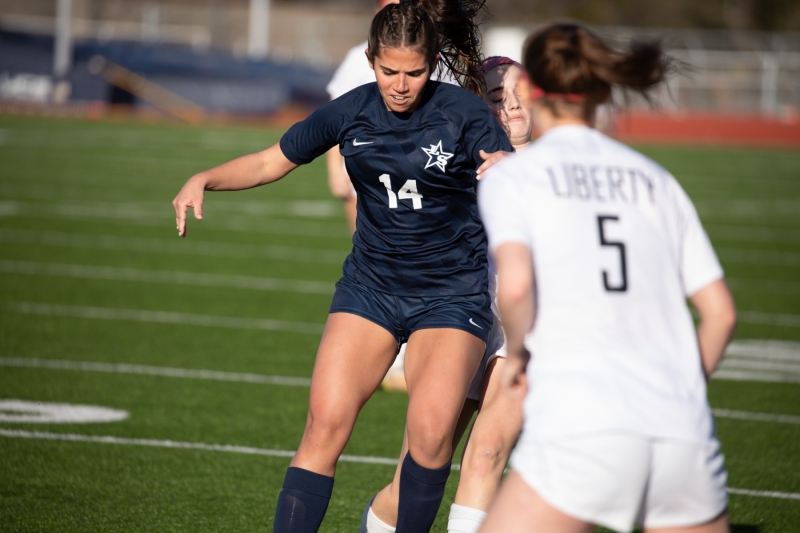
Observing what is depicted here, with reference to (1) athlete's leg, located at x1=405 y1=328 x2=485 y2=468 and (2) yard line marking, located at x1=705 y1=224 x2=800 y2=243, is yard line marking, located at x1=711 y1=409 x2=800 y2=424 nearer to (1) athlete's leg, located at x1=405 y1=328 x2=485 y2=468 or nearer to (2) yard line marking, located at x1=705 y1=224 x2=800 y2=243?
(1) athlete's leg, located at x1=405 y1=328 x2=485 y2=468

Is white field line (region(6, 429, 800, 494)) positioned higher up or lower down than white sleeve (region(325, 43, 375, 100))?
lower down

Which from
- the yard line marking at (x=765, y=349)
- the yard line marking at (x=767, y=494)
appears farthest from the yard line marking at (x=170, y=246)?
the yard line marking at (x=767, y=494)

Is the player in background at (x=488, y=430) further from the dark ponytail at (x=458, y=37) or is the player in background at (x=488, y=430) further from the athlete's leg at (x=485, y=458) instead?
the dark ponytail at (x=458, y=37)

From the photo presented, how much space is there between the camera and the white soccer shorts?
2.36 meters

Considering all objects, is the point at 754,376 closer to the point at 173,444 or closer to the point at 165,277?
the point at 173,444

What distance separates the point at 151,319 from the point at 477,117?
596 cm

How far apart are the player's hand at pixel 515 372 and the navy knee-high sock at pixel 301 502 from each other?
3.35 feet

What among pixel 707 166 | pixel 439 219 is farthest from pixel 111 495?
pixel 707 166

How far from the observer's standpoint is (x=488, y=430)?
376 centimetres

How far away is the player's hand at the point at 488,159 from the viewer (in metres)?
3.32

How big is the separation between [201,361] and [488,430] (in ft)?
14.0

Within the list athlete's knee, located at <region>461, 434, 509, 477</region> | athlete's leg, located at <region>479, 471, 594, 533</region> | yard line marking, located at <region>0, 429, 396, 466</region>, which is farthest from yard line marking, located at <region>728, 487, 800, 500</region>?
athlete's leg, located at <region>479, 471, 594, 533</region>

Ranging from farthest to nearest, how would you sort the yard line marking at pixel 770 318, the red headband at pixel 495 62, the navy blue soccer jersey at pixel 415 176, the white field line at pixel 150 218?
1. the white field line at pixel 150 218
2. the yard line marking at pixel 770 318
3. the red headband at pixel 495 62
4. the navy blue soccer jersey at pixel 415 176

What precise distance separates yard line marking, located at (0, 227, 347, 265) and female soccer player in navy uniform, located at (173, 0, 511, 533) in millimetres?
8652
